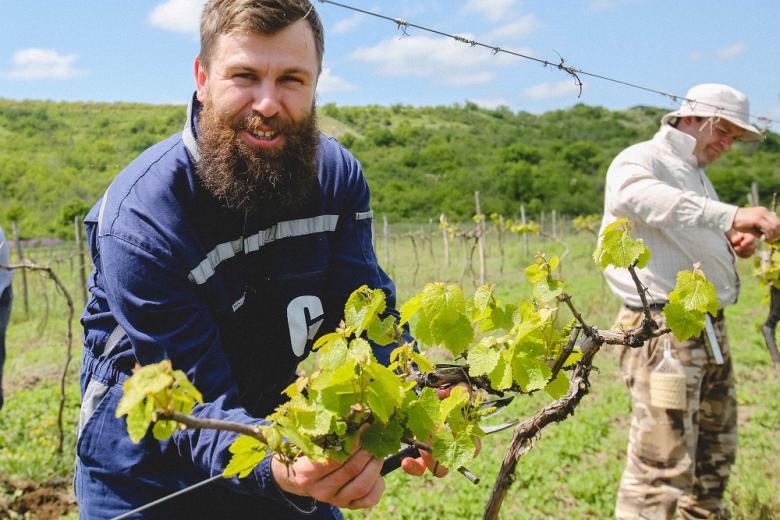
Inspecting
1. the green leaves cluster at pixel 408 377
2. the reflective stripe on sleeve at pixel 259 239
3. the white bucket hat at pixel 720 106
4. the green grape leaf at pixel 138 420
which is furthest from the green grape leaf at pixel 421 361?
the white bucket hat at pixel 720 106

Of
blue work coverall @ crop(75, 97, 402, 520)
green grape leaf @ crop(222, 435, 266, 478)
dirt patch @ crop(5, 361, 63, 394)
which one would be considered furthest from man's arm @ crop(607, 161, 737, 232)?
dirt patch @ crop(5, 361, 63, 394)

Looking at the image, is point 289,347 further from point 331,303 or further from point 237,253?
point 237,253

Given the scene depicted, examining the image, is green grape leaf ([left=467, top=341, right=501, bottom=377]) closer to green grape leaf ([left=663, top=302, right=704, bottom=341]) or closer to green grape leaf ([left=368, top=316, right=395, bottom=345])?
green grape leaf ([left=368, top=316, right=395, bottom=345])

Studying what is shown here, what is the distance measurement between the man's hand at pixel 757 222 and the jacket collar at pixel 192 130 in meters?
2.35

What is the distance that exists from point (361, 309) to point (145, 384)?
45cm

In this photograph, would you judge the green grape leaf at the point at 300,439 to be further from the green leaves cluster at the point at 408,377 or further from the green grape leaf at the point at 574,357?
the green grape leaf at the point at 574,357

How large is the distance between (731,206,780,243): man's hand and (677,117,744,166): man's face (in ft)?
2.07

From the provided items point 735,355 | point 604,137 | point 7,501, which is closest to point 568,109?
point 604,137

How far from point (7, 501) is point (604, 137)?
6881 centimetres

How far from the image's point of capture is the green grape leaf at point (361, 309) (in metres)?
1.16

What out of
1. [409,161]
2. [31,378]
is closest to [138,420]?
[31,378]

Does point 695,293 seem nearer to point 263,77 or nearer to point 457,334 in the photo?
point 457,334

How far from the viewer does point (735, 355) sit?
781cm

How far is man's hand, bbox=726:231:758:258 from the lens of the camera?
10.6ft
